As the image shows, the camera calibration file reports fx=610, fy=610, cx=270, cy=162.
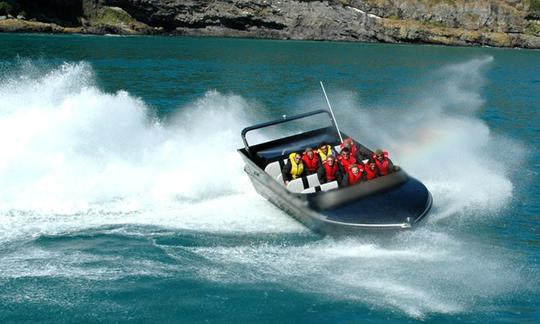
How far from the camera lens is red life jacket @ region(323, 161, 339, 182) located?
60.6 feet

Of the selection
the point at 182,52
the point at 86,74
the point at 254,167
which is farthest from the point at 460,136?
the point at 182,52

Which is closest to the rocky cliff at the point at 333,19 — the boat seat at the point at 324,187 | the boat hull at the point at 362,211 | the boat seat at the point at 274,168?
the boat seat at the point at 274,168

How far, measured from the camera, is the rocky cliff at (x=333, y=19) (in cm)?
10119

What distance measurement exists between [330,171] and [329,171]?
3 centimetres

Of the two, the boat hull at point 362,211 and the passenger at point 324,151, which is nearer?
the boat hull at point 362,211

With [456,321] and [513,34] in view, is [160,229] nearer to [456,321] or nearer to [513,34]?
[456,321]

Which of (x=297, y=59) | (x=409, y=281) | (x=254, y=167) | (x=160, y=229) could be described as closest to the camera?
(x=409, y=281)

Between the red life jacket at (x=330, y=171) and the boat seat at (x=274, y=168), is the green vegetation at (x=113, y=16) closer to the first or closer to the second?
the boat seat at (x=274, y=168)

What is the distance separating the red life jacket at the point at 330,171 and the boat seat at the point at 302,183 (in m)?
0.38

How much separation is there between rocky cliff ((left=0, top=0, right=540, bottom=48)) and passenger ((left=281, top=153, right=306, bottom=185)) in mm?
85228

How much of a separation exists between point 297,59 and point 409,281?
5984 cm

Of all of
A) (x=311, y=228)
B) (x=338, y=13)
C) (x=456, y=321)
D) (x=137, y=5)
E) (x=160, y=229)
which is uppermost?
(x=137, y=5)

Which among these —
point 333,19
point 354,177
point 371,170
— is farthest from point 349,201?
point 333,19

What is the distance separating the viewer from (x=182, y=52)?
73625 mm
